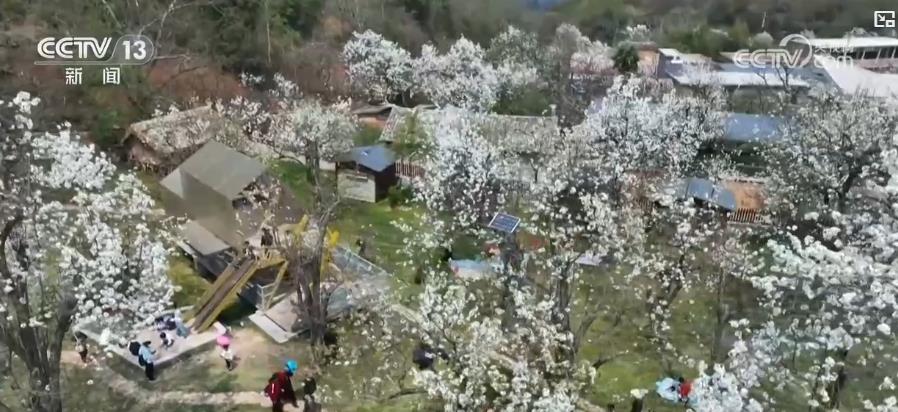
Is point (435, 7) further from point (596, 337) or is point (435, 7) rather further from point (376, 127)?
point (596, 337)

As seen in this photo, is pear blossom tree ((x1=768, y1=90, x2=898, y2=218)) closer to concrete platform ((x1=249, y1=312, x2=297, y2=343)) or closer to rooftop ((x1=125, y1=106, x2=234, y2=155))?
concrete platform ((x1=249, y1=312, x2=297, y2=343))

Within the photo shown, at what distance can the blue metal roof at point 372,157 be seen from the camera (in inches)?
856

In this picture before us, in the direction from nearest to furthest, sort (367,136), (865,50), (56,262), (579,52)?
(56,262), (367,136), (865,50), (579,52)

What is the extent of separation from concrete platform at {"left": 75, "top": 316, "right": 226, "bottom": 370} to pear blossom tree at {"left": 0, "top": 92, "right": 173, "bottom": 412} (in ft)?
5.21

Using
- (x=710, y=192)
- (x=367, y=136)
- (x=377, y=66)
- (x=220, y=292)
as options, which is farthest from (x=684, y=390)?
(x=377, y=66)

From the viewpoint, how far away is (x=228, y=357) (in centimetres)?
1398

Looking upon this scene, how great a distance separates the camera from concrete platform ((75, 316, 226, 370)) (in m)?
14.0

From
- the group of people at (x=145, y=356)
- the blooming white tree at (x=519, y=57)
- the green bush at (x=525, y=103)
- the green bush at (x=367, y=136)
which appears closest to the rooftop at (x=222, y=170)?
the group of people at (x=145, y=356)

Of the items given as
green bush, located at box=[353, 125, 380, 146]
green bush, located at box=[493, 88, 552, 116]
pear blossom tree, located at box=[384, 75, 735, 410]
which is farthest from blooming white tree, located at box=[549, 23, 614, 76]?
green bush, located at box=[353, 125, 380, 146]

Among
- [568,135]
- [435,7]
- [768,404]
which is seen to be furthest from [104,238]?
[435,7]

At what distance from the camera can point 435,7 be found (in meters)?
30.3

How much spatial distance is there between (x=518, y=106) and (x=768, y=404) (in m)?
16.3

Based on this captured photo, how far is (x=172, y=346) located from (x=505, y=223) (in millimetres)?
7175

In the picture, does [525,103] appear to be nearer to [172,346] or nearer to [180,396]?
[172,346]
